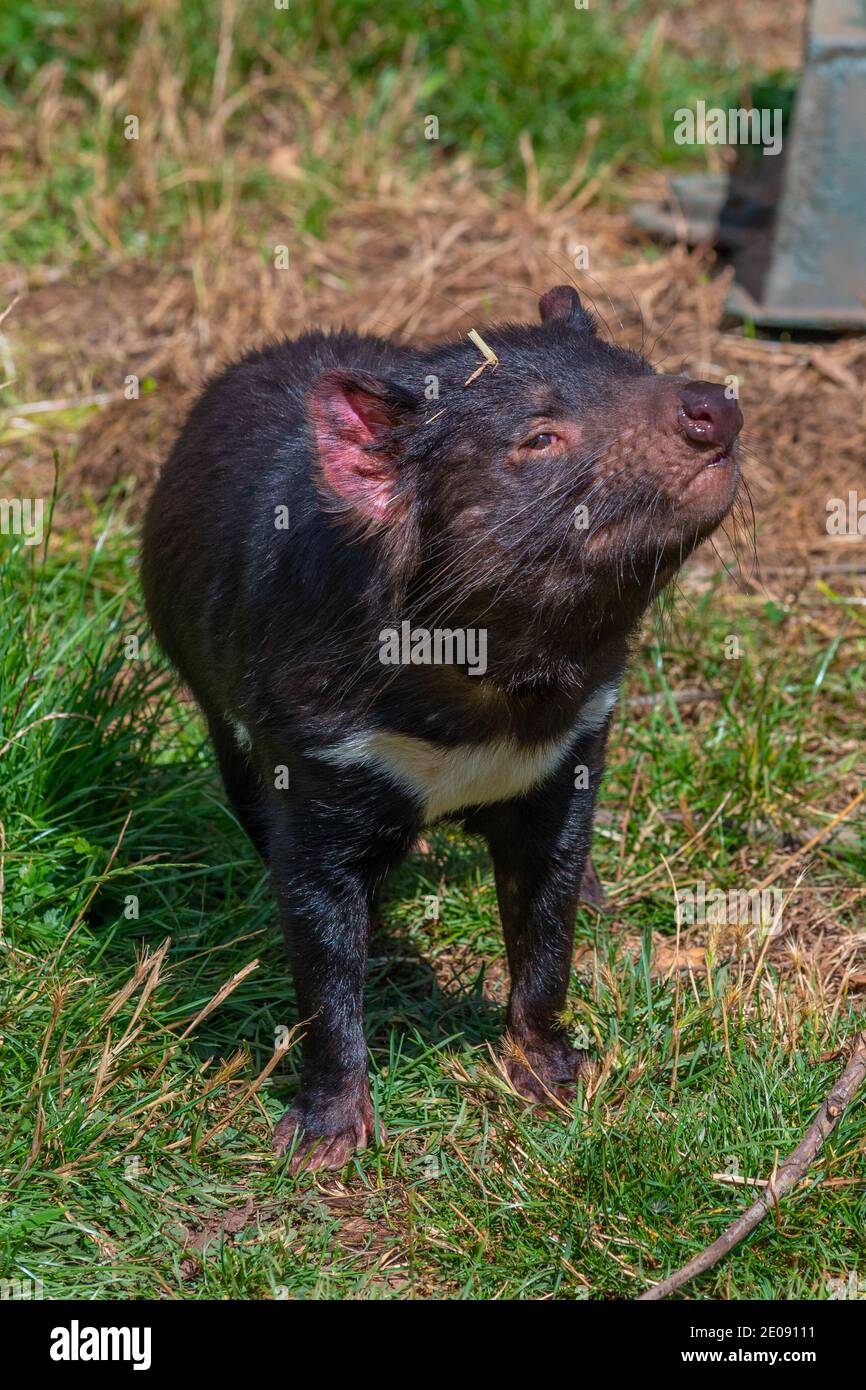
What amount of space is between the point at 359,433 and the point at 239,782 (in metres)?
1.33

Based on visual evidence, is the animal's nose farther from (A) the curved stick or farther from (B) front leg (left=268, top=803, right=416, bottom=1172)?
(A) the curved stick

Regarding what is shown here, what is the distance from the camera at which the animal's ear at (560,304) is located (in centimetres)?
330

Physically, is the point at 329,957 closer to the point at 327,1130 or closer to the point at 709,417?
the point at 327,1130

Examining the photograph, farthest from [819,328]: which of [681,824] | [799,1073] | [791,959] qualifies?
[799,1073]

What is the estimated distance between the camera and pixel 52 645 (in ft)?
14.0

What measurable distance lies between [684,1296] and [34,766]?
1.88 m

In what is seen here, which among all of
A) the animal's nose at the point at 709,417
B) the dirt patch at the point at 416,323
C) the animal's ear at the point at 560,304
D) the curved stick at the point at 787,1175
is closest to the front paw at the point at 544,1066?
the curved stick at the point at 787,1175

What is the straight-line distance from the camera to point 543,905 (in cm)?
355

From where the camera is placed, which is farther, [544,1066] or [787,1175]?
[544,1066]

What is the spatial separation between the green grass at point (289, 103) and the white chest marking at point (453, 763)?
4023 mm

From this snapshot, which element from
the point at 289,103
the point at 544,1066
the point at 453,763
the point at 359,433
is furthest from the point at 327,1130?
the point at 289,103

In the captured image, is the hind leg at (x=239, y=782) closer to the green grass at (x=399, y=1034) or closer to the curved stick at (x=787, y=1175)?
the green grass at (x=399, y=1034)

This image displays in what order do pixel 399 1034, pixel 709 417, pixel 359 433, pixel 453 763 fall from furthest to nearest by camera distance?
pixel 399 1034 → pixel 453 763 → pixel 359 433 → pixel 709 417

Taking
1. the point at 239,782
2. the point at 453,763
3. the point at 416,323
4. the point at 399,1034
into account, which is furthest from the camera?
the point at 416,323
